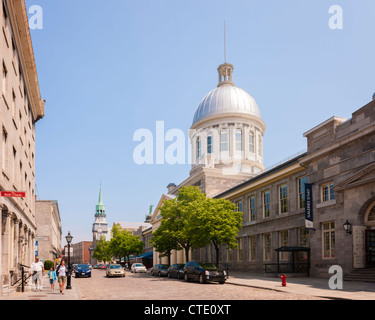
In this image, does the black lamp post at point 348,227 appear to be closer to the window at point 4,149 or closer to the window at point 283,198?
the window at point 283,198

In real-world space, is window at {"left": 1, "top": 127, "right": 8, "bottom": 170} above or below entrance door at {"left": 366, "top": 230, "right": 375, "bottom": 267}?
above

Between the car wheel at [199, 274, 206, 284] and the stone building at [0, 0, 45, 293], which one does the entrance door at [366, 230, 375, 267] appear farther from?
the stone building at [0, 0, 45, 293]

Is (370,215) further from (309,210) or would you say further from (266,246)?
(266,246)

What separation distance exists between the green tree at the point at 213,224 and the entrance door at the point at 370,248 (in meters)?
12.0

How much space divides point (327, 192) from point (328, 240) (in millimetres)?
3163

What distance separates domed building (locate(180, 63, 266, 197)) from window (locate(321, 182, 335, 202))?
3577 cm

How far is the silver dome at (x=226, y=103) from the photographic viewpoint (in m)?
73.0

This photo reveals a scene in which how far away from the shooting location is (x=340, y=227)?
27.7 meters

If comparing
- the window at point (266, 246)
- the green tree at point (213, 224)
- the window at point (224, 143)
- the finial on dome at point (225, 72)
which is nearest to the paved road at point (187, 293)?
the green tree at point (213, 224)

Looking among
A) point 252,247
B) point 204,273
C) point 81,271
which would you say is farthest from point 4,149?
point 252,247

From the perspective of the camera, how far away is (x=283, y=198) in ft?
123

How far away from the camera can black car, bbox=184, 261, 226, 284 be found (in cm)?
2925

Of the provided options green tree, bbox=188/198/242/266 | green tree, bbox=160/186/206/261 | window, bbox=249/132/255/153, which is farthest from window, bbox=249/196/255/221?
window, bbox=249/132/255/153
